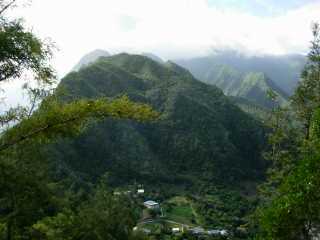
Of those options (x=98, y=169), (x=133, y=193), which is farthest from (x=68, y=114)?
(x=98, y=169)

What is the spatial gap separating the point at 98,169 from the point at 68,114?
112 metres

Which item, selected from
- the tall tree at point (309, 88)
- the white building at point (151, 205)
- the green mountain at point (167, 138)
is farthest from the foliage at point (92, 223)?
the green mountain at point (167, 138)

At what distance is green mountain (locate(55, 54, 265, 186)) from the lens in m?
124

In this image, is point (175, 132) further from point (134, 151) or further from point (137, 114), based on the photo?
point (137, 114)

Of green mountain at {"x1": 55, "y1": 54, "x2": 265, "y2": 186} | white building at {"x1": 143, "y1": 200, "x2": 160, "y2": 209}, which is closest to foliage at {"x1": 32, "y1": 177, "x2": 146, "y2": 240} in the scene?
white building at {"x1": 143, "y1": 200, "x2": 160, "y2": 209}

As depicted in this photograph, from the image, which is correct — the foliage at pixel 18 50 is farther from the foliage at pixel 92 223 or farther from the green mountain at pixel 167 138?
the green mountain at pixel 167 138

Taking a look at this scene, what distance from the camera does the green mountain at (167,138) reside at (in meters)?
124

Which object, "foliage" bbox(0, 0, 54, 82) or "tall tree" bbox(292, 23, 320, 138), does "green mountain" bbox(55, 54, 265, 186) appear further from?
"foliage" bbox(0, 0, 54, 82)

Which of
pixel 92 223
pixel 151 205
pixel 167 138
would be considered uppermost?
pixel 167 138

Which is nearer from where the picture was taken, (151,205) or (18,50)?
(18,50)

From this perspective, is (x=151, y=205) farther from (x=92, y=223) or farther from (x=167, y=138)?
(x=92, y=223)

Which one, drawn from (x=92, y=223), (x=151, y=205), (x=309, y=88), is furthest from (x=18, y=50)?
(x=151, y=205)

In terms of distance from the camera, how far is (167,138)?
14862 centimetres

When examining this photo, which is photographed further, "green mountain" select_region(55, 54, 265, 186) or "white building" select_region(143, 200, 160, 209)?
"green mountain" select_region(55, 54, 265, 186)
